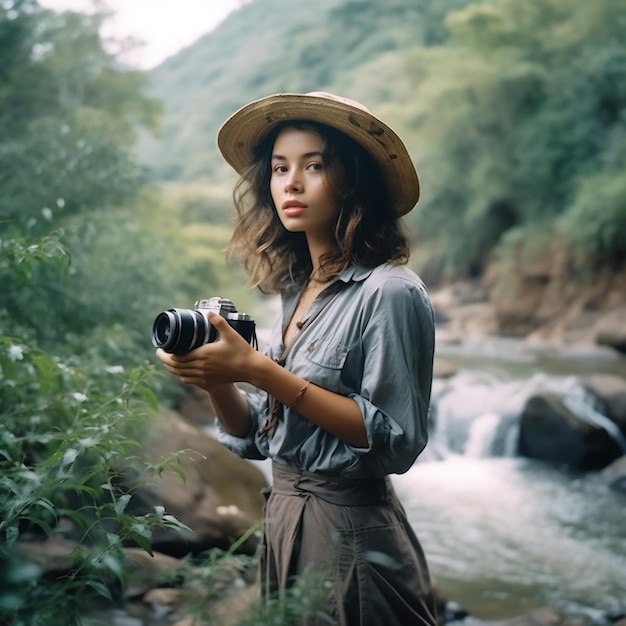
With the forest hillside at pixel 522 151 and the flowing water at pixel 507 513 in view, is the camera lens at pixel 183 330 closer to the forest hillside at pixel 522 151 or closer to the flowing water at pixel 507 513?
the flowing water at pixel 507 513

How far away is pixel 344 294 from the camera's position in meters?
1.42

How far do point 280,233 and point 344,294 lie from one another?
1.10ft

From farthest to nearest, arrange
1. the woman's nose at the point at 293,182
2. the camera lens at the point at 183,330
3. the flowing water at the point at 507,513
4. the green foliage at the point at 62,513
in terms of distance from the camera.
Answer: the flowing water at the point at 507,513 < the woman's nose at the point at 293,182 < the camera lens at the point at 183,330 < the green foliage at the point at 62,513

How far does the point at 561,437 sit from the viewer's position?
711cm

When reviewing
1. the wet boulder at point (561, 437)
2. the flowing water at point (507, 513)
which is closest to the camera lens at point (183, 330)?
the flowing water at point (507, 513)

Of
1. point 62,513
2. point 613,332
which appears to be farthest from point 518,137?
point 62,513

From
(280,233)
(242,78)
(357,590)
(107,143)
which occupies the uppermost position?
(242,78)

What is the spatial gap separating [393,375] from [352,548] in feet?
1.05

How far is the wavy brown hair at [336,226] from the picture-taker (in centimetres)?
149

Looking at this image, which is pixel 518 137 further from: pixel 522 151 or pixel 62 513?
pixel 62 513

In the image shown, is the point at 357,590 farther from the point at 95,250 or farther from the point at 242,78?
the point at 242,78

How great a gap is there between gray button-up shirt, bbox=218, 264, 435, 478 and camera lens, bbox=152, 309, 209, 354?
22cm

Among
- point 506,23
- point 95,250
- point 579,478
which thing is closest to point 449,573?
point 579,478

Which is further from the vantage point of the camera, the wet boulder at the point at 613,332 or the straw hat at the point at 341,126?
the wet boulder at the point at 613,332
